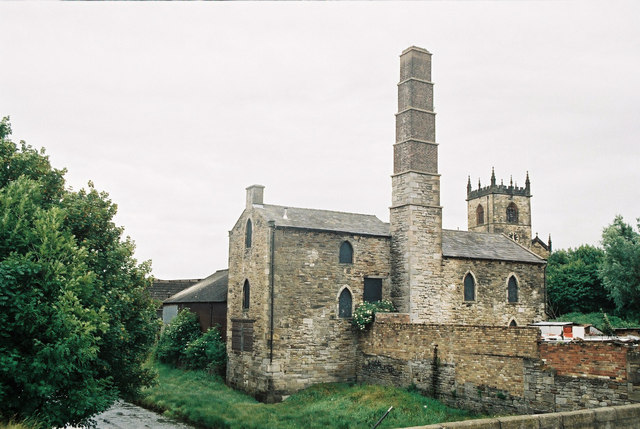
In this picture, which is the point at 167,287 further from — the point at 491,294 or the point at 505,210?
the point at 505,210

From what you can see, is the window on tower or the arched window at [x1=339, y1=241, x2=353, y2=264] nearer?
the arched window at [x1=339, y1=241, x2=353, y2=264]

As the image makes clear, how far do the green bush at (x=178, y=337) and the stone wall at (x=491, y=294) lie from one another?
1357cm

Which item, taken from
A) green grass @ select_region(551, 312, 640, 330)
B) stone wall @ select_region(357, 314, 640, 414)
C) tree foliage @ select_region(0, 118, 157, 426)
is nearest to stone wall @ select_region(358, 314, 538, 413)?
stone wall @ select_region(357, 314, 640, 414)

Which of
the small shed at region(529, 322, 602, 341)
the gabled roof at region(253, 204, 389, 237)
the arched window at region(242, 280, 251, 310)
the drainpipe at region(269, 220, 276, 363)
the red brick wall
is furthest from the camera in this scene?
the arched window at region(242, 280, 251, 310)

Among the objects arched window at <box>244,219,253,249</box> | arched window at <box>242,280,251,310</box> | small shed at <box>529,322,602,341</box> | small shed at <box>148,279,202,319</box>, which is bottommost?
small shed at <box>529,322,602,341</box>

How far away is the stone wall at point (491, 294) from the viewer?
25797 mm

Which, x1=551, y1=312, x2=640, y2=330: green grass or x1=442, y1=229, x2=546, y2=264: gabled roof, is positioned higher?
x1=442, y1=229, x2=546, y2=264: gabled roof

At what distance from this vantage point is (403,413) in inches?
706

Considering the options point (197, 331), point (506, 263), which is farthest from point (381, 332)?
point (197, 331)

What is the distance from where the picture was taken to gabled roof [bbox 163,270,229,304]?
30.4 m

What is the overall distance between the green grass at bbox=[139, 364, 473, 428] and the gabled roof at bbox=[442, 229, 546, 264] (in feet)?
27.3

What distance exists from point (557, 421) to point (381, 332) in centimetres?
1416

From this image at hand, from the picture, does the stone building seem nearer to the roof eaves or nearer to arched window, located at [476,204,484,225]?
the roof eaves

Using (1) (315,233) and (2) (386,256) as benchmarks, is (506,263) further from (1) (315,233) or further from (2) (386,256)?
(1) (315,233)
